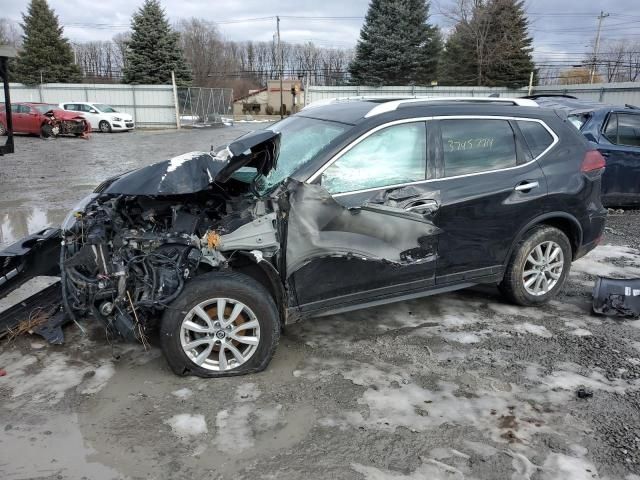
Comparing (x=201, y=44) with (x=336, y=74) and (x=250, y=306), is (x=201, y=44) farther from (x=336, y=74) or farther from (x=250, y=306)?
(x=250, y=306)

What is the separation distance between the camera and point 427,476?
266 cm

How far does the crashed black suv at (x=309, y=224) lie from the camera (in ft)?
11.2

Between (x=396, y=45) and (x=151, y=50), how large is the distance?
16.8 m

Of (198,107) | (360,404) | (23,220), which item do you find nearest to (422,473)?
(360,404)

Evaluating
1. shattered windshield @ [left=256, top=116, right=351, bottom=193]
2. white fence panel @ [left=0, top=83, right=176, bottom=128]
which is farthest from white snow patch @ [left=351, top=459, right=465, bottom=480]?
white fence panel @ [left=0, top=83, right=176, bottom=128]

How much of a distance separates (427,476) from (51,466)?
1916 millimetres

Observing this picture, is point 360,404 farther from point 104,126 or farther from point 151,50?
point 151,50

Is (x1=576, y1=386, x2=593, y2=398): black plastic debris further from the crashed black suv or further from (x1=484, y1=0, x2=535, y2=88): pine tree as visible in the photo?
(x1=484, y1=0, x2=535, y2=88): pine tree

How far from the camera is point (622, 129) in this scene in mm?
8266

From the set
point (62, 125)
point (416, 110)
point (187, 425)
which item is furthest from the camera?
point (62, 125)

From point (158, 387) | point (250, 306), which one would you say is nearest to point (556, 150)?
point (250, 306)

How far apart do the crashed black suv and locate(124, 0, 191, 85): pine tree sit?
1359 inches

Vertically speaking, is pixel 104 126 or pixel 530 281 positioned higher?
pixel 104 126

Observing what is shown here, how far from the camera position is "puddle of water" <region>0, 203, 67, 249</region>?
23.5 feet
